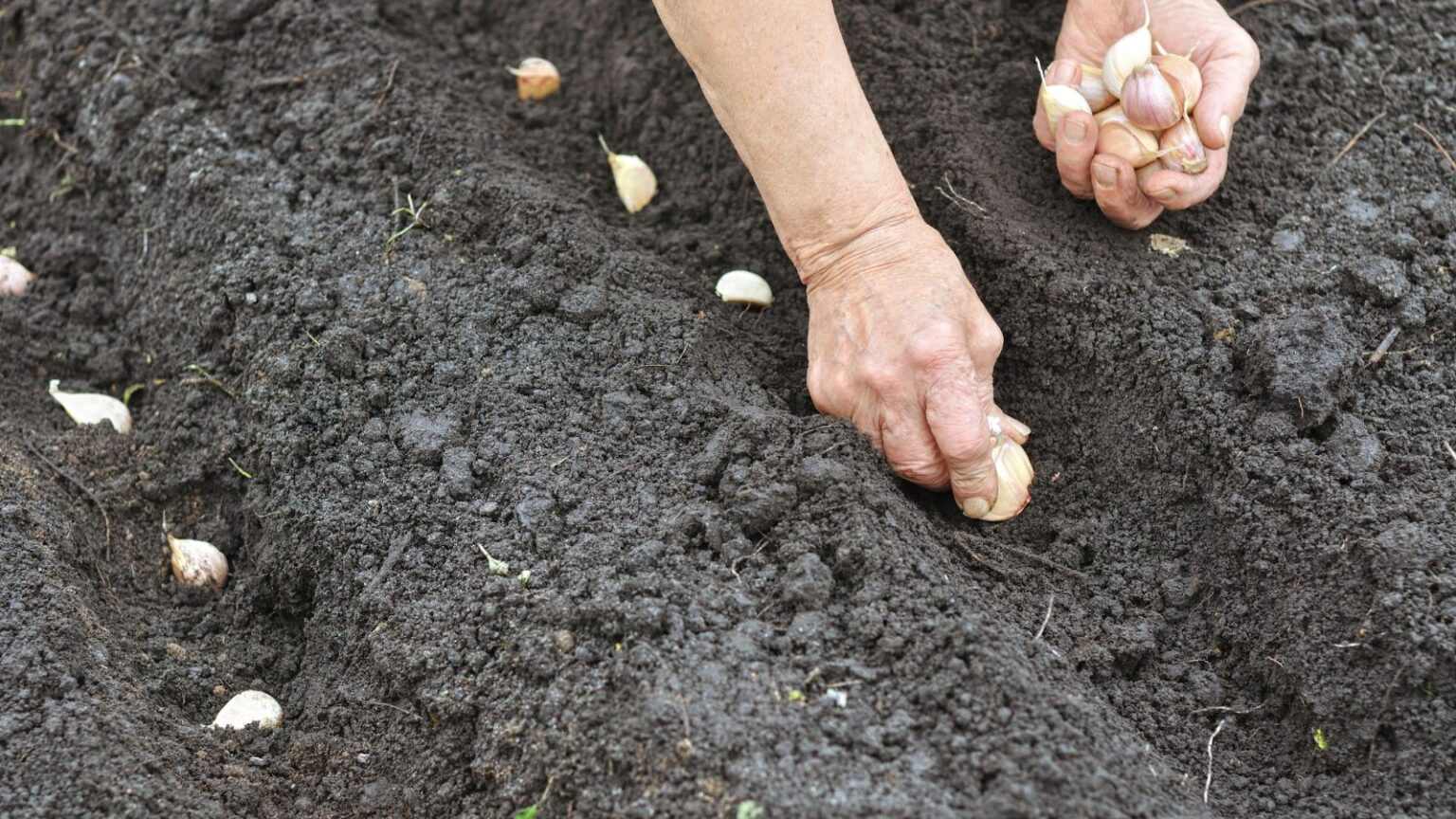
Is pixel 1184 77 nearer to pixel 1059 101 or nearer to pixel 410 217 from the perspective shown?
pixel 1059 101

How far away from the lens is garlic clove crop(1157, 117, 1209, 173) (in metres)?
2.40

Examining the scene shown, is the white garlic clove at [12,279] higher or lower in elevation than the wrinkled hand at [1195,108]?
lower

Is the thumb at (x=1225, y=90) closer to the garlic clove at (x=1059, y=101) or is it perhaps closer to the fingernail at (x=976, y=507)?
the garlic clove at (x=1059, y=101)

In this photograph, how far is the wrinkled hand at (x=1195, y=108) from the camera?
7.98 feet

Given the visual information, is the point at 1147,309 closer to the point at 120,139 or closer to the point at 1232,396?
the point at 1232,396

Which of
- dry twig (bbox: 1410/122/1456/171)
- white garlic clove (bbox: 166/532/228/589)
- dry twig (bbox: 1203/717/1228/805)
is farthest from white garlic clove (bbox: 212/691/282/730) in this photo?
dry twig (bbox: 1410/122/1456/171)

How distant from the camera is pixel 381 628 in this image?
216 cm

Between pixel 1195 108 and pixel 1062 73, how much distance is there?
31 cm

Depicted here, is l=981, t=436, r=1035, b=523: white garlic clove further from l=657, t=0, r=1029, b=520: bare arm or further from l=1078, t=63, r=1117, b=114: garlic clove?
l=1078, t=63, r=1117, b=114: garlic clove

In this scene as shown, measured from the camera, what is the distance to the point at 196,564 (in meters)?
2.42

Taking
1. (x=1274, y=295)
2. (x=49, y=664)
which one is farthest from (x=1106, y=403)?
(x=49, y=664)

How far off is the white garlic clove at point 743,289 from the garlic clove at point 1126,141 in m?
0.78

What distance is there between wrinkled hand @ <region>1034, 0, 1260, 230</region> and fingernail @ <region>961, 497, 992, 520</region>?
2.35ft

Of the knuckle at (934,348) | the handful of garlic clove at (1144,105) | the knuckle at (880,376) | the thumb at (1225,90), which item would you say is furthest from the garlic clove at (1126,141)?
the knuckle at (880,376)
